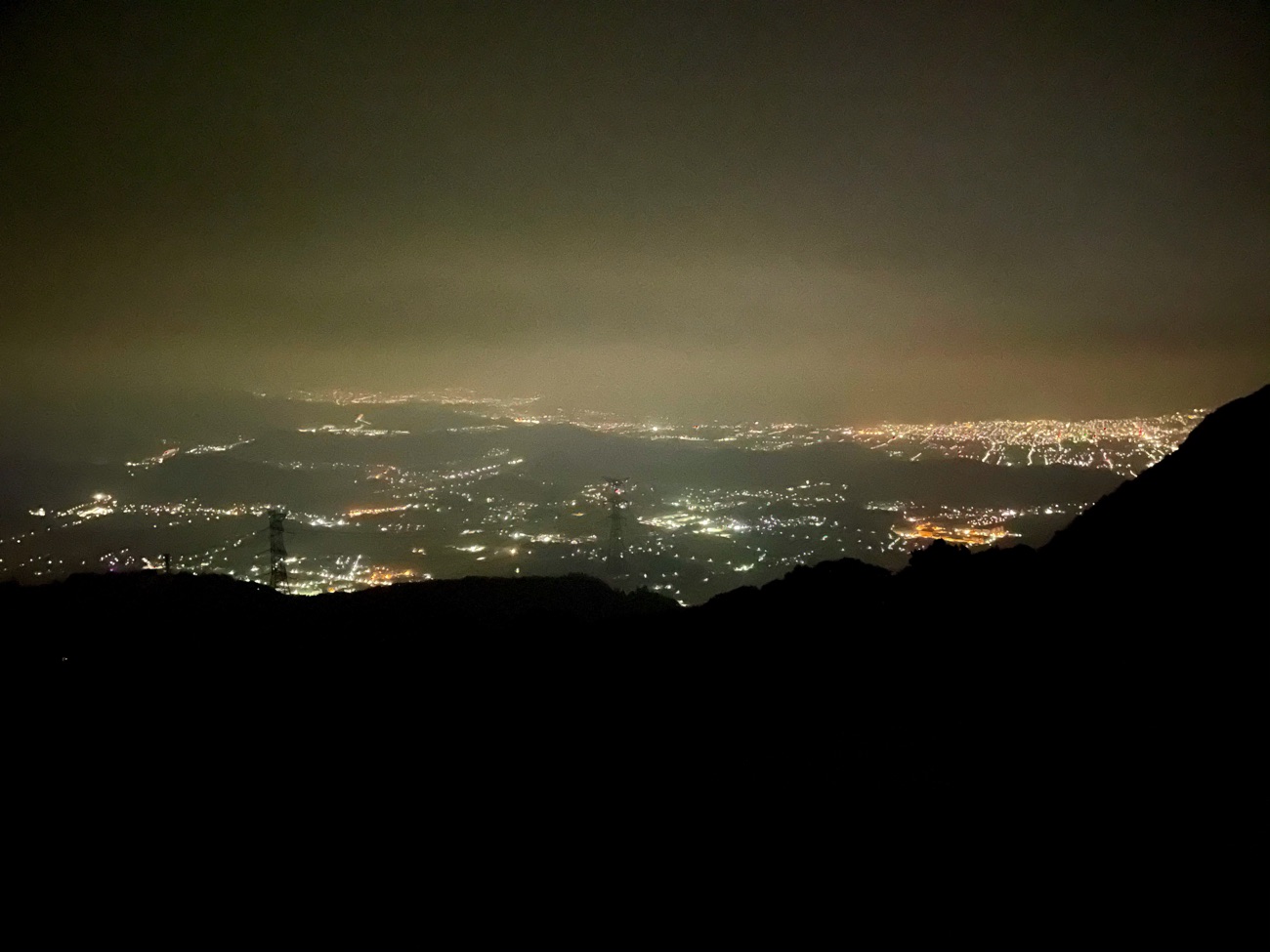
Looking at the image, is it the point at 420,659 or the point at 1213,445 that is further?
the point at 420,659

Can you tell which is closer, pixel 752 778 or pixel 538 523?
pixel 752 778

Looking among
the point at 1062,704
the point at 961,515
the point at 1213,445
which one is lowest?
the point at 961,515

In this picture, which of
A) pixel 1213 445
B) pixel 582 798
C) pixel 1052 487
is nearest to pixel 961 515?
pixel 1052 487

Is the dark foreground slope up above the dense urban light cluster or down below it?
above

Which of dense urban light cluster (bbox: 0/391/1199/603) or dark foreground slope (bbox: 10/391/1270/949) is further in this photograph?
dense urban light cluster (bbox: 0/391/1199/603)

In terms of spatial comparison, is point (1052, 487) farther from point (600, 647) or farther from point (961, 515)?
point (600, 647)

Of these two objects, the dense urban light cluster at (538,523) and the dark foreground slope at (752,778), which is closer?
the dark foreground slope at (752,778)

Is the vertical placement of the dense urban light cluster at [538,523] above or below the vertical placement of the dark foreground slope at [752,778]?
below

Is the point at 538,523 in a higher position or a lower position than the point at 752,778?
lower
